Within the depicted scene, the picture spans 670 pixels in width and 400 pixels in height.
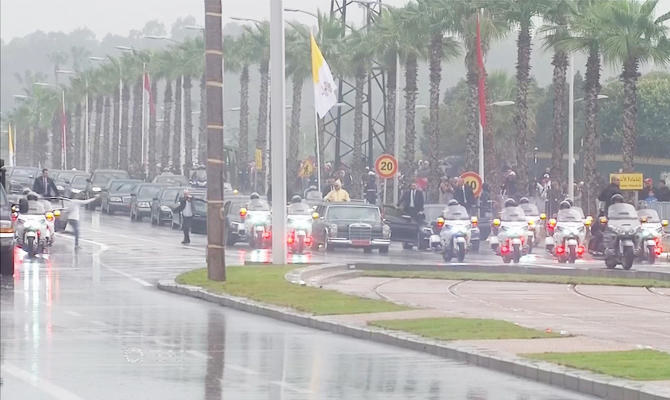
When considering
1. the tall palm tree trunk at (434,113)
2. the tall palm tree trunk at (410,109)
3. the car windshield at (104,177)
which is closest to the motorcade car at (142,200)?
the tall palm tree trunk at (434,113)

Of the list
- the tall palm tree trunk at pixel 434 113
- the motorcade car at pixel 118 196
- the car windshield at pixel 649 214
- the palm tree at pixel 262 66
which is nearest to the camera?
the car windshield at pixel 649 214

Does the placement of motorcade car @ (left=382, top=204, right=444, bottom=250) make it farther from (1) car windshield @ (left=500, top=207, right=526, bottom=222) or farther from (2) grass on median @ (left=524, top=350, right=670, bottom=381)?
(2) grass on median @ (left=524, top=350, right=670, bottom=381)

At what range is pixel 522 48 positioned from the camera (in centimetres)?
6869

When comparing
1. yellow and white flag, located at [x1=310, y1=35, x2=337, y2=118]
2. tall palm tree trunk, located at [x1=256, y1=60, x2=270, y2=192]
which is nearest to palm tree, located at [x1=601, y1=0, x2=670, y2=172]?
yellow and white flag, located at [x1=310, y1=35, x2=337, y2=118]

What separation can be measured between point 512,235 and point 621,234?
205 inches

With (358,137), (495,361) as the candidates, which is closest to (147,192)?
(358,137)

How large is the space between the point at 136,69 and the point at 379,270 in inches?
4341

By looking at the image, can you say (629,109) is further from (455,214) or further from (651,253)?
(651,253)

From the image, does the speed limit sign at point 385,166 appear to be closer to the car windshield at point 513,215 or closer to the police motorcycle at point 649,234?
the car windshield at point 513,215

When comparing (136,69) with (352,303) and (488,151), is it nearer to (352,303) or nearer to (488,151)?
(488,151)

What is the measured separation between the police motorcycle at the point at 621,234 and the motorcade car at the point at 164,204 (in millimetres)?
28511

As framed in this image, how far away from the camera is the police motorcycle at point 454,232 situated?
45750 mm

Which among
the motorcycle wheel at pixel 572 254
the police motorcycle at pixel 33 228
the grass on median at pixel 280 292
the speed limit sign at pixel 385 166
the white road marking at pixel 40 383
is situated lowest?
the motorcycle wheel at pixel 572 254

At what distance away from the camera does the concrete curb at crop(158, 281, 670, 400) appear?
53.1ft
